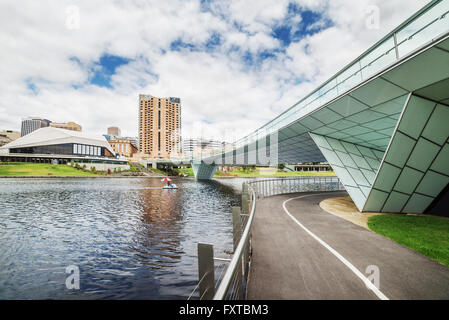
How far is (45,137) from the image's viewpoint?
292 ft

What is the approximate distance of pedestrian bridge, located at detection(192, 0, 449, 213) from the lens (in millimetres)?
7387

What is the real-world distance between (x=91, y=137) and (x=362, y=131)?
11441 centimetres

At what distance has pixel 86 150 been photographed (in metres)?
94.6

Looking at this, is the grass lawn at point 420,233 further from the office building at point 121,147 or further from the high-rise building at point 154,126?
the office building at point 121,147

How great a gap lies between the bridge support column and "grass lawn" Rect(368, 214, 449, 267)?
188 feet

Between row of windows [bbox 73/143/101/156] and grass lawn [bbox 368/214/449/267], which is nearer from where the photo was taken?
grass lawn [bbox 368/214/449/267]

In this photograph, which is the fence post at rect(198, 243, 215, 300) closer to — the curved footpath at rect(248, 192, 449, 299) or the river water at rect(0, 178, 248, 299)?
the curved footpath at rect(248, 192, 449, 299)

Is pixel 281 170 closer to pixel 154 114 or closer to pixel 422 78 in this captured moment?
pixel 422 78

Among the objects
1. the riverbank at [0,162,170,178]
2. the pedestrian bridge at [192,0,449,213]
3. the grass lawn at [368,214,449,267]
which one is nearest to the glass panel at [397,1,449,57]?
the pedestrian bridge at [192,0,449,213]

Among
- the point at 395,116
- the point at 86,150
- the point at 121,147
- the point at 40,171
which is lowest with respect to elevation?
the point at 40,171

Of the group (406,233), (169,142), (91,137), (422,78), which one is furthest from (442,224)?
(169,142)

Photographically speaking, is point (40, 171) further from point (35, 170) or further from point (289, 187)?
point (289, 187)

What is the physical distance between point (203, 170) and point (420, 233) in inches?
2474

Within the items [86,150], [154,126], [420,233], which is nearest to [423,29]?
[420,233]
